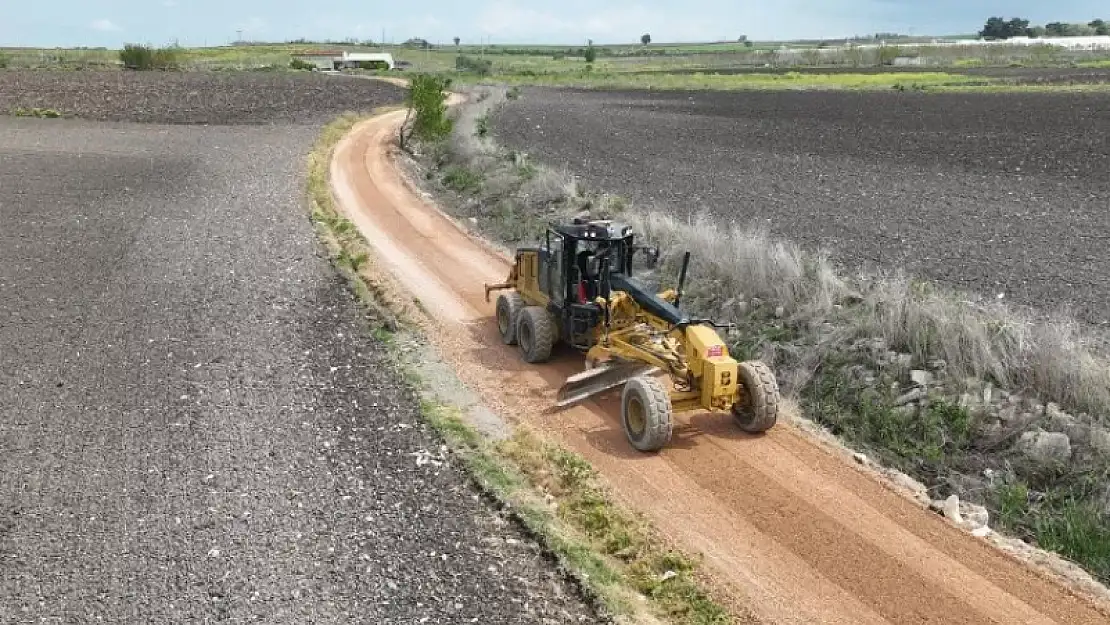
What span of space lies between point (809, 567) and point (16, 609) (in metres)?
8.16

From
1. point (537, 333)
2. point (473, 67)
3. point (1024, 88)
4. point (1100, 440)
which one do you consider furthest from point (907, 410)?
point (473, 67)

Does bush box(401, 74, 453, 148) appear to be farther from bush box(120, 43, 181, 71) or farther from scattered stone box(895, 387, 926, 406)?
bush box(120, 43, 181, 71)

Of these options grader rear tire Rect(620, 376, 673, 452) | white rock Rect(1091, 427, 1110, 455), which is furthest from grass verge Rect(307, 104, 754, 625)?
white rock Rect(1091, 427, 1110, 455)

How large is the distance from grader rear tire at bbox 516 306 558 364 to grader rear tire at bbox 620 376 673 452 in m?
3.20

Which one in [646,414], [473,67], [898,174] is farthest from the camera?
[473,67]

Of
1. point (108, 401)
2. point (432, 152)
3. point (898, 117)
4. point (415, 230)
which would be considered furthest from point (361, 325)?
point (898, 117)

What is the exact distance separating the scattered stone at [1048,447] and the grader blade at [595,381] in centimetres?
Answer: 525

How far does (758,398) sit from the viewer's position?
12.4 meters

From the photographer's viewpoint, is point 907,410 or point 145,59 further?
point 145,59

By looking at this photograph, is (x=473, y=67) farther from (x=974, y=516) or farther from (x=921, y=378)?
(x=974, y=516)

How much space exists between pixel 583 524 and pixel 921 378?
19.5 ft

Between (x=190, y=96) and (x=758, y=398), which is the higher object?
(x=758, y=398)

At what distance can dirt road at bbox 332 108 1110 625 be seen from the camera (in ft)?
30.0

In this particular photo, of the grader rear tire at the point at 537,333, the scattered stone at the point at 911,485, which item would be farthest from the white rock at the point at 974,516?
the grader rear tire at the point at 537,333
